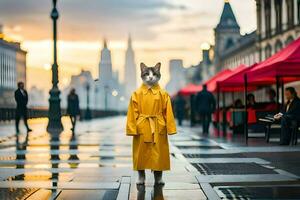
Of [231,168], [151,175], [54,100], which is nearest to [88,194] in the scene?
[151,175]

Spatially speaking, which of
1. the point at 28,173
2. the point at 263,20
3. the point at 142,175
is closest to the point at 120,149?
the point at 28,173

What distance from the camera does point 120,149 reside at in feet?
47.8

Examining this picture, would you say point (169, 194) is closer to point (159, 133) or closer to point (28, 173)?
point (159, 133)

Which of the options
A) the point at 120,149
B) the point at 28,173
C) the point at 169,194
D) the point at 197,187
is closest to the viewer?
the point at 169,194

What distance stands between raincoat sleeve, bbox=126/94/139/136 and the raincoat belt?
79 mm

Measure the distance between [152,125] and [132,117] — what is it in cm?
30

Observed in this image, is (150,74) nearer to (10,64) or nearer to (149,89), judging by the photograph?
(149,89)

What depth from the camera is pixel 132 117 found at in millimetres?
8000

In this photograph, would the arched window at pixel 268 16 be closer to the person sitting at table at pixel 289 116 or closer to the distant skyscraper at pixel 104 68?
the distant skyscraper at pixel 104 68

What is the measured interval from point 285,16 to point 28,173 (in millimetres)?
51015

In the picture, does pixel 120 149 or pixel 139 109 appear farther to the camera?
pixel 120 149

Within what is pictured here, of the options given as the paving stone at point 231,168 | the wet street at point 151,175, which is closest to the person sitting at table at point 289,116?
the wet street at point 151,175

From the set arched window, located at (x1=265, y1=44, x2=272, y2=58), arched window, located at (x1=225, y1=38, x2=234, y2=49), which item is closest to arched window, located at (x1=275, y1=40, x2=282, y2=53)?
arched window, located at (x1=265, y1=44, x2=272, y2=58)

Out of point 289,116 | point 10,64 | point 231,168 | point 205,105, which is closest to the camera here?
point 231,168
